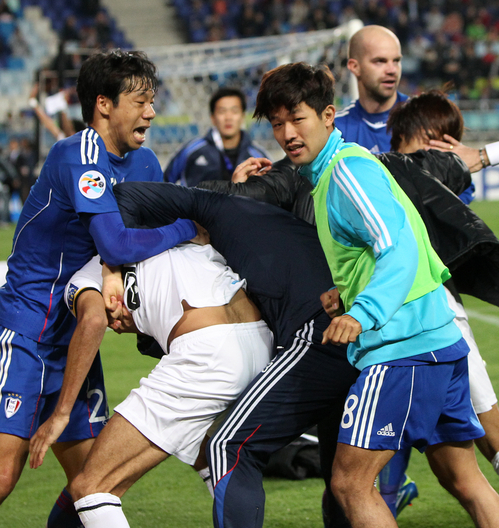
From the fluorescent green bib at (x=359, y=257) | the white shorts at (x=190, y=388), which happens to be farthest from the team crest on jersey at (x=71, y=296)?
the fluorescent green bib at (x=359, y=257)

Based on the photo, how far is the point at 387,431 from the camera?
89.4 inches

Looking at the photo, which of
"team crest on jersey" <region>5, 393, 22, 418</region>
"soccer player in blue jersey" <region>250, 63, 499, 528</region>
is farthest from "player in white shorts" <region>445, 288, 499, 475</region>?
"team crest on jersey" <region>5, 393, 22, 418</region>

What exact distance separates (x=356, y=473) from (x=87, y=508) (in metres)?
0.87

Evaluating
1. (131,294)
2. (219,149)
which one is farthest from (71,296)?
(219,149)

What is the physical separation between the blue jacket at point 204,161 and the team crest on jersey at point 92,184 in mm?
4149

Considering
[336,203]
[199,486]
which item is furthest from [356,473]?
[199,486]

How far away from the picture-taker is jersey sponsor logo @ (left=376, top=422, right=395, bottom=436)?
7.43ft

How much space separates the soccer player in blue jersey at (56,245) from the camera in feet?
8.97

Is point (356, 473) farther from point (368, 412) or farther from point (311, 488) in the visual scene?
point (311, 488)

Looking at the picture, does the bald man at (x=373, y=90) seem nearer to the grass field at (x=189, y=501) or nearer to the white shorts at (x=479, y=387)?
the white shorts at (x=479, y=387)

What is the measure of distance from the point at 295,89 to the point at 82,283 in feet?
3.36

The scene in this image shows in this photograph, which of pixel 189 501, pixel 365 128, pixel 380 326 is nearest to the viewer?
pixel 380 326

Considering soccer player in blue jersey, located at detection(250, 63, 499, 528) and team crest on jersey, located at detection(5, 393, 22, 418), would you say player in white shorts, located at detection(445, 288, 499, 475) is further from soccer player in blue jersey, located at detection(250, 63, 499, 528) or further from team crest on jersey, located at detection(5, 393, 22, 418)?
team crest on jersey, located at detection(5, 393, 22, 418)

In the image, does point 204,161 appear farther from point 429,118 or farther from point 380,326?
point 380,326
